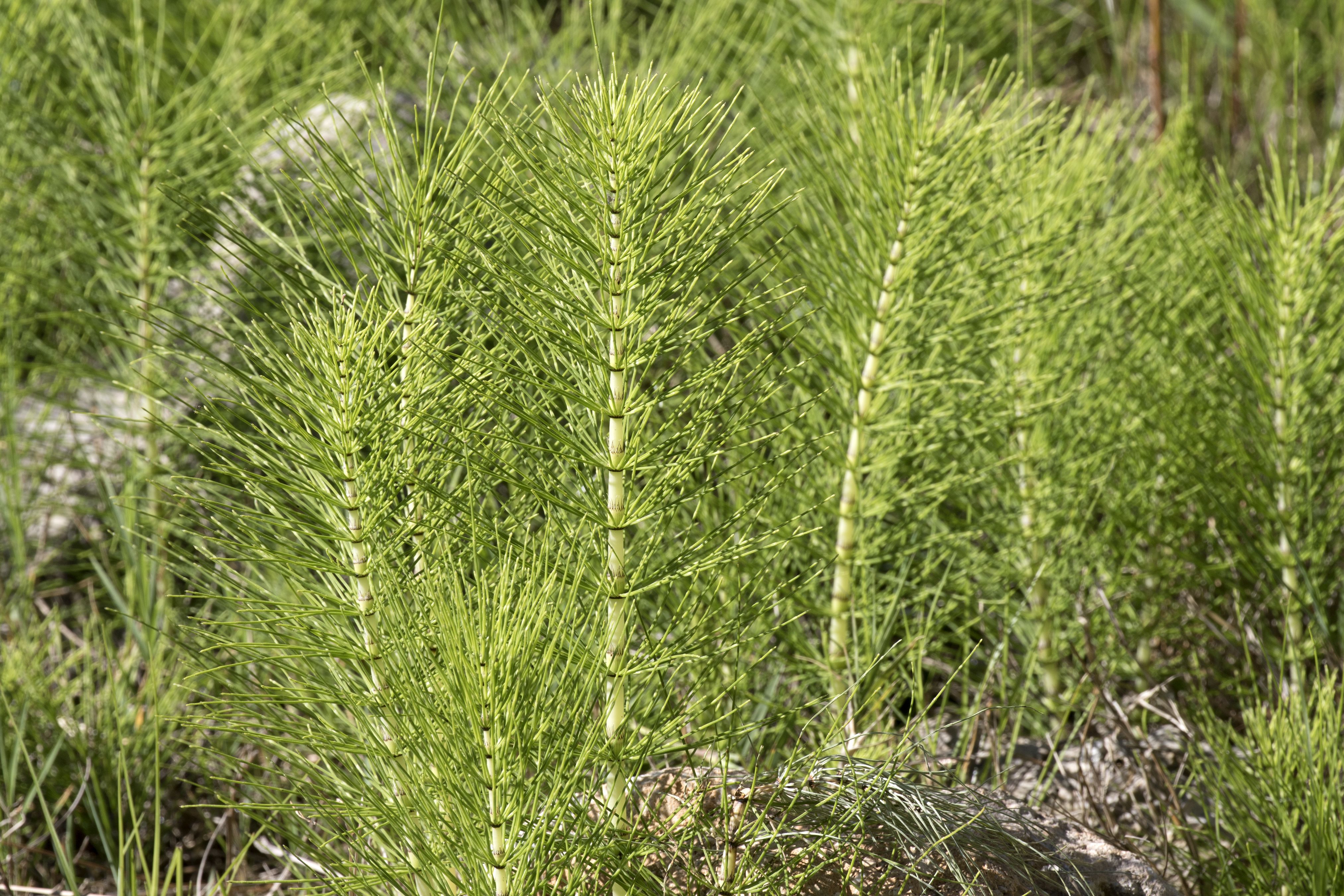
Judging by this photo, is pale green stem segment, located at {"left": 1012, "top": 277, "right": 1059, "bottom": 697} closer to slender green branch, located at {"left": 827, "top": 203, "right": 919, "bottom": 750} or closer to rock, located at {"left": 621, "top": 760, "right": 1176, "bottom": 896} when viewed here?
slender green branch, located at {"left": 827, "top": 203, "right": 919, "bottom": 750}

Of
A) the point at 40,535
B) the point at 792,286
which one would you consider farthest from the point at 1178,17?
the point at 40,535

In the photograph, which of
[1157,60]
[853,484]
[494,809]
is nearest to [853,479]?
[853,484]

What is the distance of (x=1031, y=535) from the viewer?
5.10 feet

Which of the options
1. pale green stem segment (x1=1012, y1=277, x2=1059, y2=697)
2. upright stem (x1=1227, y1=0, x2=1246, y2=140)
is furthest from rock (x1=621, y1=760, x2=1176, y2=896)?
upright stem (x1=1227, y1=0, x2=1246, y2=140)

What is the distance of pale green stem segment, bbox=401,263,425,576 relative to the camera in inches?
35.4

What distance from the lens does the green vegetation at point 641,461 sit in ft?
2.88

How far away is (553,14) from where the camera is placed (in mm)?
3283

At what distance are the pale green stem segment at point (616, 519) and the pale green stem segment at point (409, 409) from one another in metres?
0.15

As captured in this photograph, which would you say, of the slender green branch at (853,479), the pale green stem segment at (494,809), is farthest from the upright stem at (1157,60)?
the pale green stem segment at (494,809)

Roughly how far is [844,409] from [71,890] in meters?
0.97

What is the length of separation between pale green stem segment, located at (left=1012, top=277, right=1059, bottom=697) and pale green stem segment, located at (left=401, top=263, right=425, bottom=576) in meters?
0.85

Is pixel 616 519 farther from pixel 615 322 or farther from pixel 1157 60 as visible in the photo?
pixel 1157 60

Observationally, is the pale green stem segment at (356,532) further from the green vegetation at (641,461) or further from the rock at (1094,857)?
the rock at (1094,857)

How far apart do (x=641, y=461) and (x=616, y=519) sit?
5 cm
